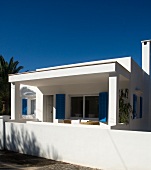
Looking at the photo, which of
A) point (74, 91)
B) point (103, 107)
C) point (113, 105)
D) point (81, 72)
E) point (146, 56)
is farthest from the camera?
point (146, 56)

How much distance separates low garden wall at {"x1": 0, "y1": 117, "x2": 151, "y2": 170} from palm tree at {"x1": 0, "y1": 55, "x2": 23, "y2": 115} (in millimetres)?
11782

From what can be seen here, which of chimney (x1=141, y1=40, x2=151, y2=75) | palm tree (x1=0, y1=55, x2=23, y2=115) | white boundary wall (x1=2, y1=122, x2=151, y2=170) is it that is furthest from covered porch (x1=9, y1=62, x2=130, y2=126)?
palm tree (x1=0, y1=55, x2=23, y2=115)

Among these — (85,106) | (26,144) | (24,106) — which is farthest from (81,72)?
(24,106)

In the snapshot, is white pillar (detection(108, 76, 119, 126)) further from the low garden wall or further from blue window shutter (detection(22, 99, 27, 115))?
blue window shutter (detection(22, 99, 27, 115))

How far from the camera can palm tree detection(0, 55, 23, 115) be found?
20.4 metres

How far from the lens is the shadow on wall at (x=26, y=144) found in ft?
26.5

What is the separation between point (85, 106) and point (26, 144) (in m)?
5.54

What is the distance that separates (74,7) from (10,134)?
29.3 feet

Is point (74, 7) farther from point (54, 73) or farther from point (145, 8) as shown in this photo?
point (54, 73)

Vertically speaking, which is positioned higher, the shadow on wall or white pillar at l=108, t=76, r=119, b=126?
white pillar at l=108, t=76, r=119, b=126

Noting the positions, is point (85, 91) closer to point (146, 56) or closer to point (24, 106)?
point (146, 56)

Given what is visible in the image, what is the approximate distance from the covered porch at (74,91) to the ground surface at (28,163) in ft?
8.52

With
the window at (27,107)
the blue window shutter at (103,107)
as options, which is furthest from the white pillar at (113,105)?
the window at (27,107)

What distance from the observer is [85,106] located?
13.2 meters
